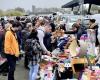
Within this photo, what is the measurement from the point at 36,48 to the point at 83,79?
7.84 feet

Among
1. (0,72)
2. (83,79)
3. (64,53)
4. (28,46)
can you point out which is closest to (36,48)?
(28,46)

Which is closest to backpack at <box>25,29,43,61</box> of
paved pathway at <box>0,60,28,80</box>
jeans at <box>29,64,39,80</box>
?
jeans at <box>29,64,39,80</box>

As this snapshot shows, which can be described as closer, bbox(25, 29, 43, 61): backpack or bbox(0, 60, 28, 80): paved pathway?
bbox(25, 29, 43, 61): backpack

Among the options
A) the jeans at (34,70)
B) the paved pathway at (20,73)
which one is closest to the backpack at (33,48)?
the jeans at (34,70)

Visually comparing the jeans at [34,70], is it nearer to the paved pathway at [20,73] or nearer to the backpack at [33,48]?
the backpack at [33,48]

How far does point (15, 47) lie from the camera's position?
1173 centimetres

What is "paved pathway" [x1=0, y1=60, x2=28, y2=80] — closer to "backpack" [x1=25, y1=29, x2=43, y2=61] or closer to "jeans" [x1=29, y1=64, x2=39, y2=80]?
"jeans" [x1=29, y1=64, x2=39, y2=80]

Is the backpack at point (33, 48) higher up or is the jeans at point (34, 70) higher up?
the backpack at point (33, 48)

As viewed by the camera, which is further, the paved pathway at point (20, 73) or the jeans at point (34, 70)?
the paved pathway at point (20, 73)

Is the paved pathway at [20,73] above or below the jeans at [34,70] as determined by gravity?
below

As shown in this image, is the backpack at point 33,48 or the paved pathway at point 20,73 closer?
the backpack at point 33,48

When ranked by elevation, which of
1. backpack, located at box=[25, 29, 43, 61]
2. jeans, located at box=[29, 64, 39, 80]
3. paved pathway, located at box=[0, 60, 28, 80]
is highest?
backpack, located at box=[25, 29, 43, 61]

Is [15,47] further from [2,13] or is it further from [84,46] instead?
[2,13]

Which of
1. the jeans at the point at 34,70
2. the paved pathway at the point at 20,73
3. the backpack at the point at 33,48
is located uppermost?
the backpack at the point at 33,48
